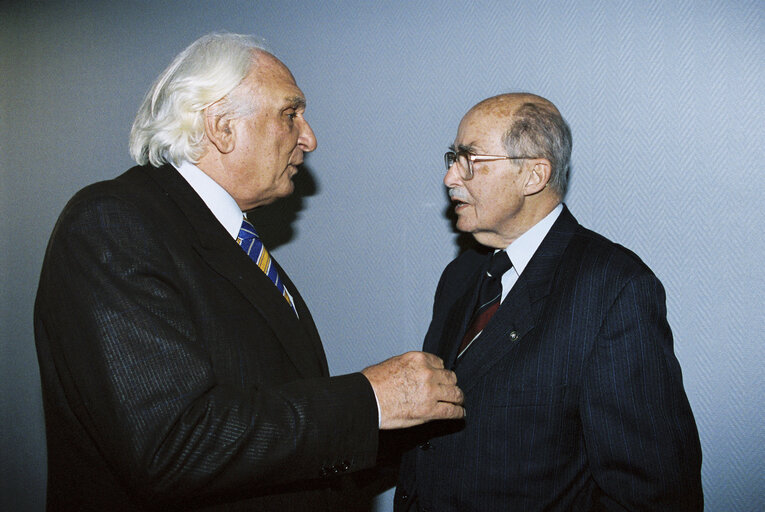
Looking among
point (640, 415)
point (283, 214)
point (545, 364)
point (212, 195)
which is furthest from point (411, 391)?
point (283, 214)

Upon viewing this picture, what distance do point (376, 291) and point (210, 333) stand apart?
0.93 m

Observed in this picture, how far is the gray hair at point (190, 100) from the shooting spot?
1.15 m

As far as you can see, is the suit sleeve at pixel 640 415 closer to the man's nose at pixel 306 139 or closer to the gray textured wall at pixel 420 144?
the gray textured wall at pixel 420 144

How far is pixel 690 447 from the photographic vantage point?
1062 mm

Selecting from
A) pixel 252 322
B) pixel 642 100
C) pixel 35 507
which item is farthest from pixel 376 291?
pixel 35 507

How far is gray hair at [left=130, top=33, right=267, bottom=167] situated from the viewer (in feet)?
3.77

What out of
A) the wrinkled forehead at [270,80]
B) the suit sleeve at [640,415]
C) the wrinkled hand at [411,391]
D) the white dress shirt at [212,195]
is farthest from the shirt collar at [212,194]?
the suit sleeve at [640,415]

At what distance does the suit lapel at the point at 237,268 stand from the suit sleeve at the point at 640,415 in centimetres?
61

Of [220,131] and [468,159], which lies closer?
[220,131]

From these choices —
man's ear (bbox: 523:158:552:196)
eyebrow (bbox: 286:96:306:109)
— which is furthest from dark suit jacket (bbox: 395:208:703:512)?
eyebrow (bbox: 286:96:306:109)

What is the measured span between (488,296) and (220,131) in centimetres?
79

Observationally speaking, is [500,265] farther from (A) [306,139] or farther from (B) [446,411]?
(A) [306,139]

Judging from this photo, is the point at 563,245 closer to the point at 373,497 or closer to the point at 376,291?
the point at 376,291

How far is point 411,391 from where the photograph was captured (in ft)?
3.22
